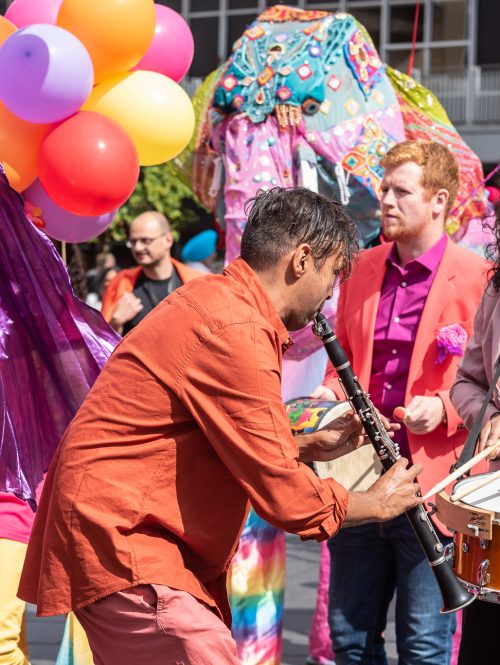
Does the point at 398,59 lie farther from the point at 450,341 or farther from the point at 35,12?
the point at 450,341

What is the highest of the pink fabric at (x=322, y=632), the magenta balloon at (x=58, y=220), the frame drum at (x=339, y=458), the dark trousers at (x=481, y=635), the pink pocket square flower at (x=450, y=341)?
the magenta balloon at (x=58, y=220)

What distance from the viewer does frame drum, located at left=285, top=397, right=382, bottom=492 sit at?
11.7 feet

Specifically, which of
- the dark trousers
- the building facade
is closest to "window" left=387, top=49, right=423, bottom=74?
the building facade

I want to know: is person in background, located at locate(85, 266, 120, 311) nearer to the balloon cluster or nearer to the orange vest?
the orange vest

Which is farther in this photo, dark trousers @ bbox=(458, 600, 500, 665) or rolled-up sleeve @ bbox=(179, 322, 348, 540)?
dark trousers @ bbox=(458, 600, 500, 665)

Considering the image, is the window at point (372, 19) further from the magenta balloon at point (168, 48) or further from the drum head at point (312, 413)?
the drum head at point (312, 413)

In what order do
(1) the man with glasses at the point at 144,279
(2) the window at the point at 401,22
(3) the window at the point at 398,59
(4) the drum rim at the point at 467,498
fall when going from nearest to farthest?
1. (4) the drum rim at the point at 467,498
2. (1) the man with glasses at the point at 144,279
3. (3) the window at the point at 398,59
4. (2) the window at the point at 401,22

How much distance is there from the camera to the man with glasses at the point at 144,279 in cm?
566

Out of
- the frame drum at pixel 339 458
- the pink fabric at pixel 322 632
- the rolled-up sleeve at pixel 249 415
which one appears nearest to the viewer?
the rolled-up sleeve at pixel 249 415

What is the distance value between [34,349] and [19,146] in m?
0.64

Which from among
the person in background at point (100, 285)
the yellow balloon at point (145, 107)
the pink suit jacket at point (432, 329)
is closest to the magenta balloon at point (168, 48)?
the yellow balloon at point (145, 107)

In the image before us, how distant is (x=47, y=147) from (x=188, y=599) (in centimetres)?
175

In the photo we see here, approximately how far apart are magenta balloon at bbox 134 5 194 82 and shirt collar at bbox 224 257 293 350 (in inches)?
71.2

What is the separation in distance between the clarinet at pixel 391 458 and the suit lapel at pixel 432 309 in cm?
75
